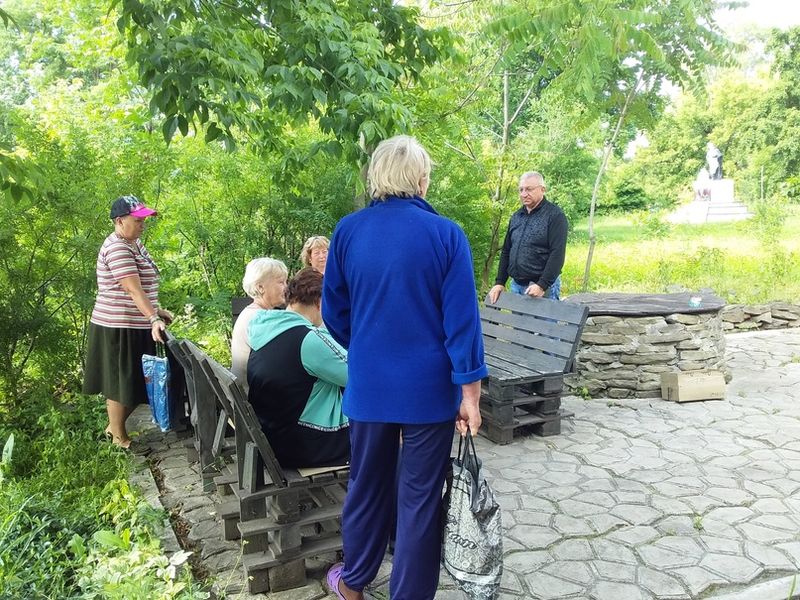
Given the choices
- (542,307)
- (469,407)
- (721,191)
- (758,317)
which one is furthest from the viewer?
(721,191)

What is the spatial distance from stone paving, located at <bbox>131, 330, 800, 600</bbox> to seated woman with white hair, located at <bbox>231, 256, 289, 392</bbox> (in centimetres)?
95

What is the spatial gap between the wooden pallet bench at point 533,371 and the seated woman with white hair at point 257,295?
Result: 1.92 meters

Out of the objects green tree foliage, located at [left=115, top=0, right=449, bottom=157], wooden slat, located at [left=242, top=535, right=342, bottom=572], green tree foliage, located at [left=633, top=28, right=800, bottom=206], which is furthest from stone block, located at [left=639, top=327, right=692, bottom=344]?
green tree foliage, located at [left=633, top=28, right=800, bottom=206]

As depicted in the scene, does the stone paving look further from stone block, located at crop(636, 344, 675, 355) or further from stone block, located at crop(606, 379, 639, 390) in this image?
stone block, located at crop(636, 344, 675, 355)

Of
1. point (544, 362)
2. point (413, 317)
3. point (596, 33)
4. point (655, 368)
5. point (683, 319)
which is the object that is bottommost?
point (655, 368)

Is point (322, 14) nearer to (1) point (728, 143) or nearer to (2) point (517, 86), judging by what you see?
(2) point (517, 86)

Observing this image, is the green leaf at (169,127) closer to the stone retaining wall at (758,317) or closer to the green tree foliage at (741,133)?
the stone retaining wall at (758,317)

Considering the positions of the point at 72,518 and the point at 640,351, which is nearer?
the point at 72,518

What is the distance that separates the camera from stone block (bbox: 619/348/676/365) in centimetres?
604

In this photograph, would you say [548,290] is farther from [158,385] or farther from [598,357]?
[158,385]

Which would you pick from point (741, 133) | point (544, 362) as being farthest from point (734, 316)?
point (741, 133)

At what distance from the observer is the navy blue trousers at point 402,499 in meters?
2.45

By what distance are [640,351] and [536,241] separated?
171 cm

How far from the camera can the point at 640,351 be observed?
605 cm
